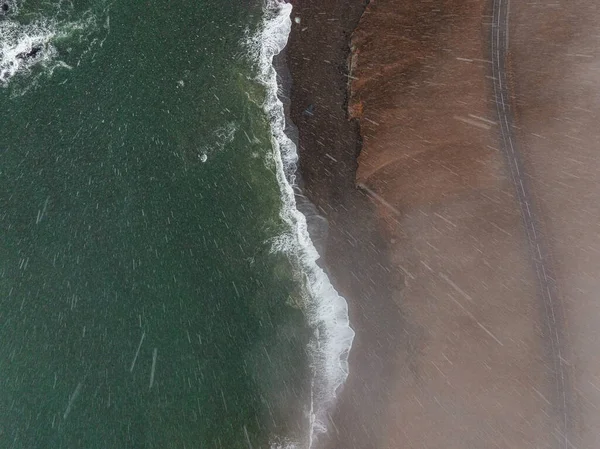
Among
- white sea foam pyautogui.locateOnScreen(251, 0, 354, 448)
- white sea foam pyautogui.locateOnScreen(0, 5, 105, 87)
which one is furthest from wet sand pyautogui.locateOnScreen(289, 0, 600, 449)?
white sea foam pyautogui.locateOnScreen(0, 5, 105, 87)

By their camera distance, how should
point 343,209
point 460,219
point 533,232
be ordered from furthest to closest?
point 343,209 → point 460,219 → point 533,232

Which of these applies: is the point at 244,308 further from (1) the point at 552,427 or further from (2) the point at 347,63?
(1) the point at 552,427

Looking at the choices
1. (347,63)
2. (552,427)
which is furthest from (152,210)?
(552,427)

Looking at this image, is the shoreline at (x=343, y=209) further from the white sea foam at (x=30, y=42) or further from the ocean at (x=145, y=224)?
the white sea foam at (x=30, y=42)

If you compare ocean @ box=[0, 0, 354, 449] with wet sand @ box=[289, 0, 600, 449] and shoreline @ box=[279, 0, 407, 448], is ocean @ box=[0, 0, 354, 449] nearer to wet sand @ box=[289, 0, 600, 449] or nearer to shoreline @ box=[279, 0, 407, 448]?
shoreline @ box=[279, 0, 407, 448]

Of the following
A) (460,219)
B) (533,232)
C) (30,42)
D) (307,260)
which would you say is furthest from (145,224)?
(533,232)

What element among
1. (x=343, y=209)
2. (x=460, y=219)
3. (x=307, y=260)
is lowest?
(x=307, y=260)

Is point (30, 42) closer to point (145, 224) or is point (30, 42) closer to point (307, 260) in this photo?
point (145, 224)
